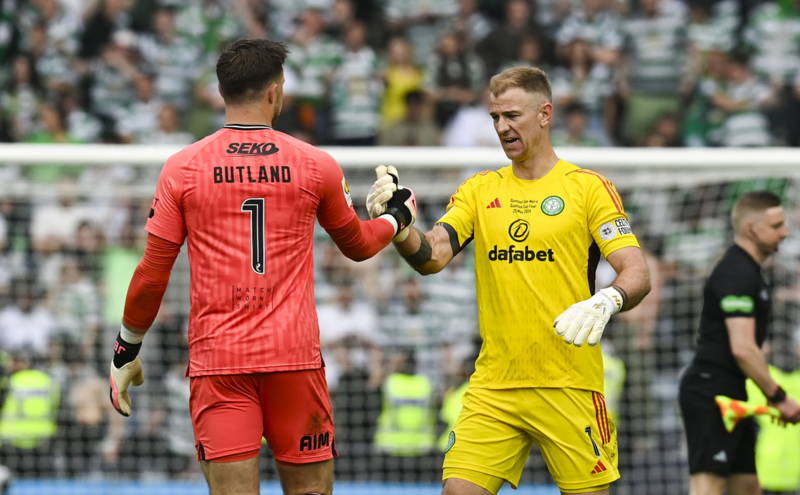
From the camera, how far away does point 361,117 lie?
13.6 m

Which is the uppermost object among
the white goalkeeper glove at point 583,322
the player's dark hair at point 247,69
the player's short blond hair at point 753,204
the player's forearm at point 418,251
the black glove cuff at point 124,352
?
the player's dark hair at point 247,69

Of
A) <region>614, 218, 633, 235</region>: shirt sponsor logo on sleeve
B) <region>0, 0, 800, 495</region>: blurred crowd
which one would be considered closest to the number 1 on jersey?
→ <region>614, 218, 633, 235</region>: shirt sponsor logo on sleeve

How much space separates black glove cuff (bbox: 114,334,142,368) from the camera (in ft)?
18.6

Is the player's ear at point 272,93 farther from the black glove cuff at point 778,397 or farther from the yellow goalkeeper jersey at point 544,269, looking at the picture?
the black glove cuff at point 778,397

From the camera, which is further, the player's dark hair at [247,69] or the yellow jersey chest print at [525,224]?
the yellow jersey chest print at [525,224]

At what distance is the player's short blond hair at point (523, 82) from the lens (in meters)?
6.08

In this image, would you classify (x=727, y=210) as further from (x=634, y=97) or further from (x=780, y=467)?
(x=634, y=97)

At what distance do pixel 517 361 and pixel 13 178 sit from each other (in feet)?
21.4

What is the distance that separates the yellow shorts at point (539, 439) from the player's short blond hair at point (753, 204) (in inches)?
83.4

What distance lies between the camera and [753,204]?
7.56m

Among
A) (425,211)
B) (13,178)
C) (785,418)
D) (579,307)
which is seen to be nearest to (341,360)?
(425,211)

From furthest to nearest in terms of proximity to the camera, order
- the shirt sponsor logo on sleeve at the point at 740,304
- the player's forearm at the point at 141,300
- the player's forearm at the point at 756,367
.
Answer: the shirt sponsor logo on sleeve at the point at 740,304 < the player's forearm at the point at 756,367 < the player's forearm at the point at 141,300

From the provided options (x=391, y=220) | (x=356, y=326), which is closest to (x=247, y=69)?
(x=391, y=220)

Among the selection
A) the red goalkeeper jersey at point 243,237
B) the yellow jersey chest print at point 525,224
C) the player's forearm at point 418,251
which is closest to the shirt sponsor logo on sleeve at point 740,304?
the yellow jersey chest print at point 525,224
